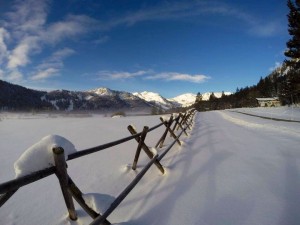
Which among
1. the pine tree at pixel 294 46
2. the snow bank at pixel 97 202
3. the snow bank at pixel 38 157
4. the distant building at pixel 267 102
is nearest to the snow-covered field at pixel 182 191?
the snow bank at pixel 97 202

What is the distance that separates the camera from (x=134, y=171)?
632 cm

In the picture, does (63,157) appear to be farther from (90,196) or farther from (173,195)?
(173,195)

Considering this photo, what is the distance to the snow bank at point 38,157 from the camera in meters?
2.37

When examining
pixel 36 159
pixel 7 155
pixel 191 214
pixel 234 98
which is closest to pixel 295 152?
pixel 191 214

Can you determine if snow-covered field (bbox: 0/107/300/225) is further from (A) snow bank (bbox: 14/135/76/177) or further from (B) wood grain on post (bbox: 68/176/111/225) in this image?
(A) snow bank (bbox: 14/135/76/177)

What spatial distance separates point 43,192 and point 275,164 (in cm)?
567

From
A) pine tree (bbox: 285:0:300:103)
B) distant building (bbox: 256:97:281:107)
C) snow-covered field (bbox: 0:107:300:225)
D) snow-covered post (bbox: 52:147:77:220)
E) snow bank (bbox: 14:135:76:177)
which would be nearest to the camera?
snow bank (bbox: 14:135:76:177)

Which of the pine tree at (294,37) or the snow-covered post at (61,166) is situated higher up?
the pine tree at (294,37)

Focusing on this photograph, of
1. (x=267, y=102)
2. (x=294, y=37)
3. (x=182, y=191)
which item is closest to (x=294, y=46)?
(x=294, y=37)

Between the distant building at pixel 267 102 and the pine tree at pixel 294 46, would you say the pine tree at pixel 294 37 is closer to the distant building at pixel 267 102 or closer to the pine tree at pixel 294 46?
the pine tree at pixel 294 46

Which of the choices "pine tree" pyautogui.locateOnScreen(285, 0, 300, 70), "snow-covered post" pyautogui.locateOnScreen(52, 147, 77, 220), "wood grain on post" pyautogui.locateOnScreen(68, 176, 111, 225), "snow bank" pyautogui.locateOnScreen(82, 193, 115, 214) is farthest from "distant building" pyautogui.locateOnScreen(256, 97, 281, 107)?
"snow-covered post" pyautogui.locateOnScreen(52, 147, 77, 220)

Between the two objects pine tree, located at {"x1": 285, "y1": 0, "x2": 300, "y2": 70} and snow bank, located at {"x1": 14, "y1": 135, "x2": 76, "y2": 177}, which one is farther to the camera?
pine tree, located at {"x1": 285, "y1": 0, "x2": 300, "y2": 70}

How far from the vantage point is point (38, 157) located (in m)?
2.50

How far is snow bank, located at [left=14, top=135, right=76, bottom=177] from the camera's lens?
2.37 m
